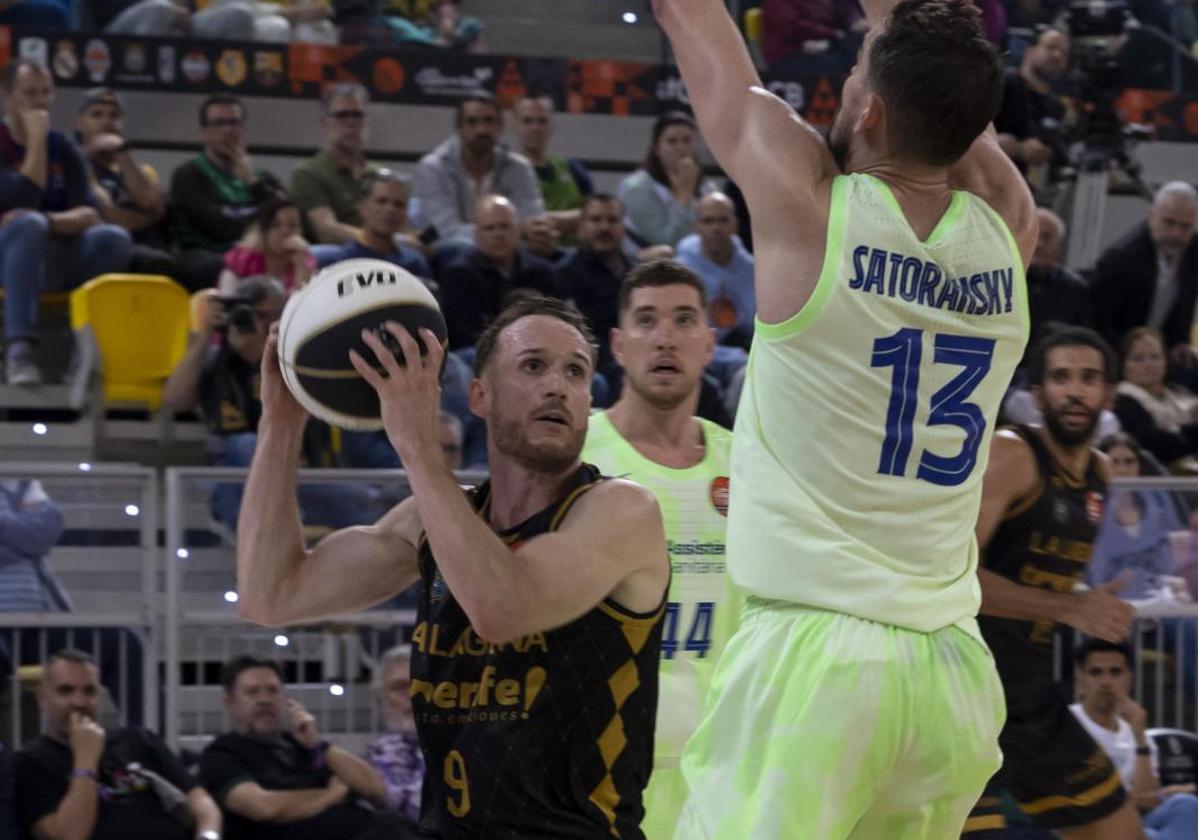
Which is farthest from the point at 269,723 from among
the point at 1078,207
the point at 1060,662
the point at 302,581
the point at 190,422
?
the point at 1078,207

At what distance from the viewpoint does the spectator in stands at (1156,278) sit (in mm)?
11539

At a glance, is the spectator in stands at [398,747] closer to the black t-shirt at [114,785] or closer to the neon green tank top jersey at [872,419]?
the black t-shirt at [114,785]

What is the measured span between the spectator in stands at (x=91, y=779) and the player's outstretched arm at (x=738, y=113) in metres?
4.80

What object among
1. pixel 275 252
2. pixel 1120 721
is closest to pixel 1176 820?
pixel 1120 721

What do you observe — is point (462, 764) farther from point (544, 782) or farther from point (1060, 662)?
point (1060, 662)

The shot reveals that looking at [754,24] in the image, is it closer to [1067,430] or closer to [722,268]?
[722,268]

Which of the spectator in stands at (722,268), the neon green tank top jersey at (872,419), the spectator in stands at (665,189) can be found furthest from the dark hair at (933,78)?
the spectator in stands at (665,189)

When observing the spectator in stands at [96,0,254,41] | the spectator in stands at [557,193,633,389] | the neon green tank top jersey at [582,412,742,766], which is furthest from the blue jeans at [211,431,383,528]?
the spectator in stands at [96,0,254,41]

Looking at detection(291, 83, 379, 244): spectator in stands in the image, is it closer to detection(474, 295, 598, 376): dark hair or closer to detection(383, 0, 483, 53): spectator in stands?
detection(383, 0, 483, 53): spectator in stands

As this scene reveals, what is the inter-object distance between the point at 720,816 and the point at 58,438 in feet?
22.9

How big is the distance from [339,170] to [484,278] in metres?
1.53

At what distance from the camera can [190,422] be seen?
31.9ft

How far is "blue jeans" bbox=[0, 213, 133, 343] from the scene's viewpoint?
32.3 ft

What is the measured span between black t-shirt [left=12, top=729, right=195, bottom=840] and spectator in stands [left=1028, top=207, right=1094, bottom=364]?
542 centimetres
